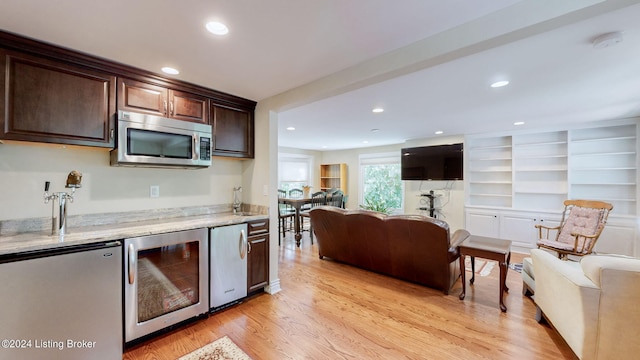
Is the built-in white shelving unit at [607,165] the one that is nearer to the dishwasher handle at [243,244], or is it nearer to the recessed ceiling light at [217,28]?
the dishwasher handle at [243,244]

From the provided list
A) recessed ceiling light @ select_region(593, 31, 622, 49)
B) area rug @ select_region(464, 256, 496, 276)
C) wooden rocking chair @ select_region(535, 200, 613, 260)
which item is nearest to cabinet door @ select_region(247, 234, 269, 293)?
area rug @ select_region(464, 256, 496, 276)

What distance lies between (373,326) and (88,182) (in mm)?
2847

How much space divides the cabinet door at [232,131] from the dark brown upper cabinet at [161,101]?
0.14m

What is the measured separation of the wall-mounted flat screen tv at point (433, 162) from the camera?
17.8ft

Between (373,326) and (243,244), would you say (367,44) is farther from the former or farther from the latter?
(373,326)

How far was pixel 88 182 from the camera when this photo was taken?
2.23m

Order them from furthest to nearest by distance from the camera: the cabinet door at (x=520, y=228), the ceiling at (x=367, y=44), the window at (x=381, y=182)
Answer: the window at (x=381, y=182), the cabinet door at (x=520, y=228), the ceiling at (x=367, y=44)

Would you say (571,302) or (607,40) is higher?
(607,40)

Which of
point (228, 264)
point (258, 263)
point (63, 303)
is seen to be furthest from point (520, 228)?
point (63, 303)

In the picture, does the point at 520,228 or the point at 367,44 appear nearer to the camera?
the point at 367,44

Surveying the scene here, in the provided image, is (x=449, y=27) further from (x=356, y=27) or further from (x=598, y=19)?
(x=598, y=19)

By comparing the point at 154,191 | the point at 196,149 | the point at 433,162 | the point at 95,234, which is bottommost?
the point at 95,234

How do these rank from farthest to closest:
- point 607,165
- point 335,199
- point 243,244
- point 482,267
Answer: point 335,199, point 607,165, point 482,267, point 243,244

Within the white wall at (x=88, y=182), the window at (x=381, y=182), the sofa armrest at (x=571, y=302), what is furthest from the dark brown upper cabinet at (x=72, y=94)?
the window at (x=381, y=182)
